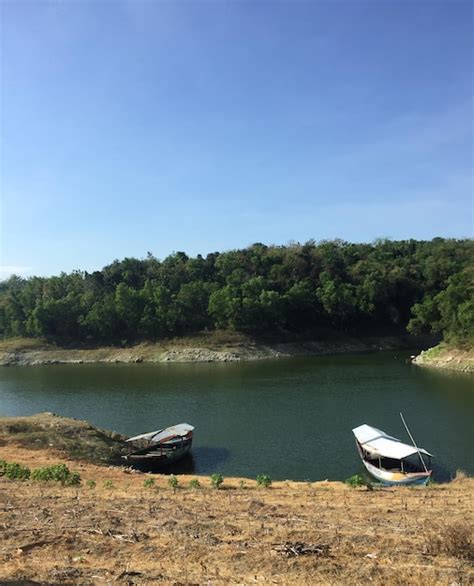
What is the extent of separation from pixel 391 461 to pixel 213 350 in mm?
53061

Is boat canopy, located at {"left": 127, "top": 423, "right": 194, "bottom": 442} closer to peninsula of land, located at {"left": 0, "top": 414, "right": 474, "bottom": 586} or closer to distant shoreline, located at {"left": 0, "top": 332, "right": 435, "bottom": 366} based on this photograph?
peninsula of land, located at {"left": 0, "top": 414, "right": 474, "bottom": 586}

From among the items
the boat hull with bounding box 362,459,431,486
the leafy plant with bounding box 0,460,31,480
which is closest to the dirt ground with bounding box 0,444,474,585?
the leafy plant with bounding box 0,460,31,480

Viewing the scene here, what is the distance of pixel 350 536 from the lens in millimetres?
10727

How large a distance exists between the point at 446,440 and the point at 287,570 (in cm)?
2227

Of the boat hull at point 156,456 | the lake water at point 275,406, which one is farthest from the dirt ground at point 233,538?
the boat hull at point 156,456

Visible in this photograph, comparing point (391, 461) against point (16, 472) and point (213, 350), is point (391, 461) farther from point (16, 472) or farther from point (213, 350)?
point (213, 350)

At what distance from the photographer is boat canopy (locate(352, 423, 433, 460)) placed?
23.5 metres

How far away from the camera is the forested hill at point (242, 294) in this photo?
3258 inches

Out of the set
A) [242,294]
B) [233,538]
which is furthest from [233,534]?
[242,294]

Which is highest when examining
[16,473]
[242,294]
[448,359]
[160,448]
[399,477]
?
[242,294]

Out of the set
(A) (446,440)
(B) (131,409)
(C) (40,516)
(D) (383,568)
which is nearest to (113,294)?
(B) (131,409)

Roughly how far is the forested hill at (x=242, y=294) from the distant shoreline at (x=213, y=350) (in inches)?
118

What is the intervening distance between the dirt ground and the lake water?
366 inches

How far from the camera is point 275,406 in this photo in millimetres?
39188
